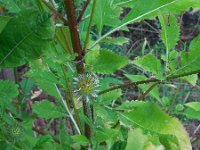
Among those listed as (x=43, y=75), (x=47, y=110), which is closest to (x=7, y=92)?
(x=43, y=75)

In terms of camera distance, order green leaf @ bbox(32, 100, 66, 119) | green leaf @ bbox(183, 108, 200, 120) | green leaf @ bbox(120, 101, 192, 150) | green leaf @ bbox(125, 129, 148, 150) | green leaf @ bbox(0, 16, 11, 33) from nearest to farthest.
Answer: green leaf @ bbox(125, 129, 148, 150)
green leaf @ bbox(0, 16, 11, 33)
green leaf @ bbox(120, 101, 192, 150)
green leaf @ bbox(32, 100, 66, 119)
green leaf @ bbox(183, 108, 200, 120)

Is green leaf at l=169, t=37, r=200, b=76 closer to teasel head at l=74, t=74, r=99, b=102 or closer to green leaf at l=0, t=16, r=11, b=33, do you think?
teasel head at l=74, t=74, r=99, b=102

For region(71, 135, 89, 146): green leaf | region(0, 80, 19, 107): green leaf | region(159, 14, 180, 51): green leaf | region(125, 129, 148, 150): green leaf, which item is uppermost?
region(159, 14, 180, 51): green leaf

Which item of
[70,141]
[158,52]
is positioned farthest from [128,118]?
[158,52]

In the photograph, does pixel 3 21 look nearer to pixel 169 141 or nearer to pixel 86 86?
pixel 86 86

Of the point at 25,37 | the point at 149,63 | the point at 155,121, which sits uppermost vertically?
the point at 25,37

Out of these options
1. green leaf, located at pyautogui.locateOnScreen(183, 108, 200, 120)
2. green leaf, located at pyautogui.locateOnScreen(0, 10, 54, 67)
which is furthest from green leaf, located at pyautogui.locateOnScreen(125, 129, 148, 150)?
green leaf, located at pyautogui.locateOnScreen(183, 108, 200, 120)
